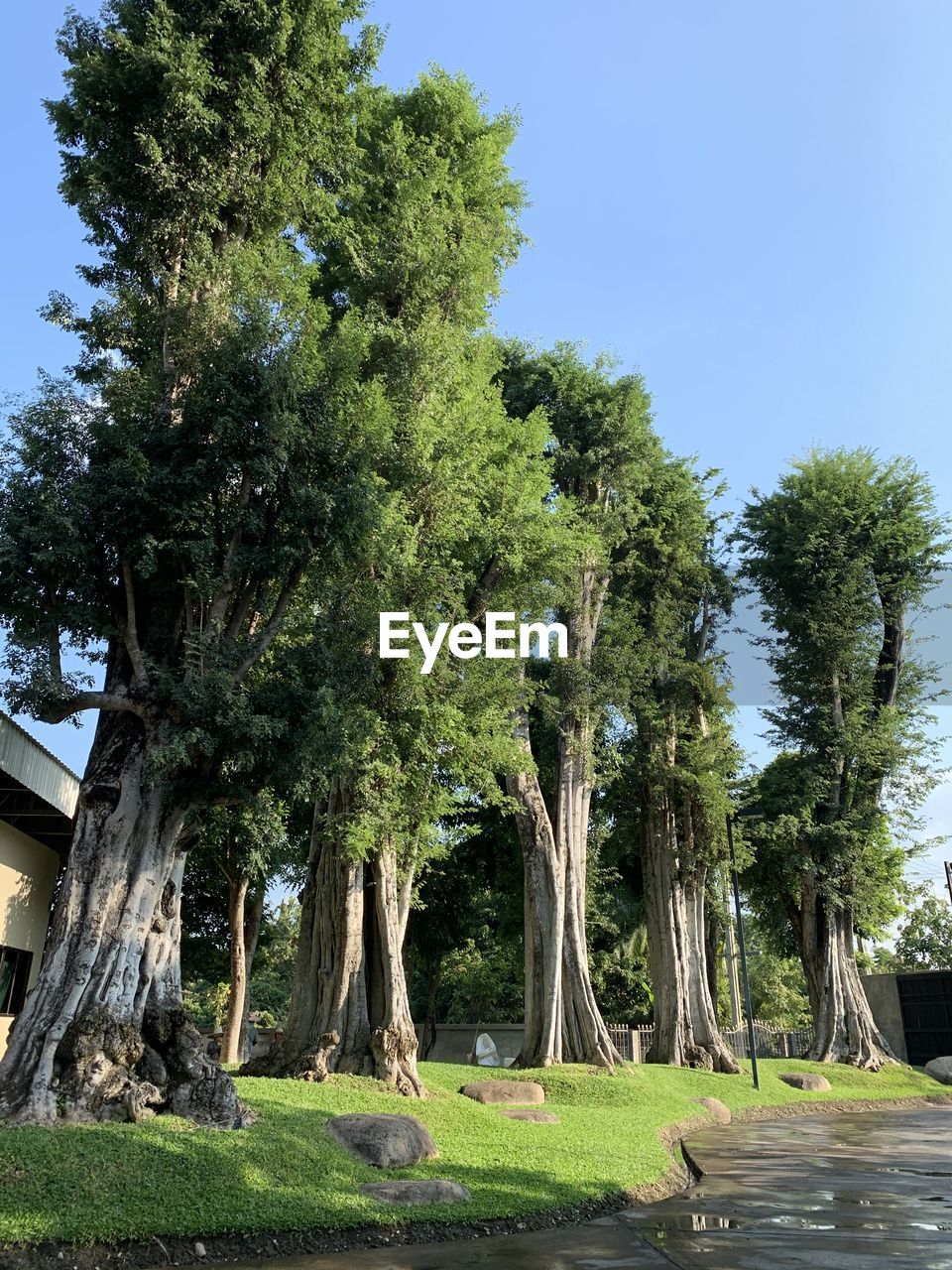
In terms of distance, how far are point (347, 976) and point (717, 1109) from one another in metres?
9.26

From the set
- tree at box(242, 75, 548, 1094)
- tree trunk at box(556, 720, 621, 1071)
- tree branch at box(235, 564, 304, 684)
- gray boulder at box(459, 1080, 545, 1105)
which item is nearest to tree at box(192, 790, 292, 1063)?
tree at box(242, 75, 548, 1094)

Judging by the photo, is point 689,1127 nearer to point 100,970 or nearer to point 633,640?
point 100,970

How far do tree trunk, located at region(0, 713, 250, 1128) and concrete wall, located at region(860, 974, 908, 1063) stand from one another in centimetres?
3111

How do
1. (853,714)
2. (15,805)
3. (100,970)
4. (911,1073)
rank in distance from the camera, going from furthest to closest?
(853,714), (911,1073), (15,805), (100,970)

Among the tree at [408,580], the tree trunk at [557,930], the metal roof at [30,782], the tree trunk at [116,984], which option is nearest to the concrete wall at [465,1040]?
the tree trunk at [557,930]

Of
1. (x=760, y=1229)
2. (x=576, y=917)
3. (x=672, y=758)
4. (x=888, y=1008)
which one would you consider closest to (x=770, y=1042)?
(x=888, y=1008)

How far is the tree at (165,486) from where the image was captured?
9570 millimetres

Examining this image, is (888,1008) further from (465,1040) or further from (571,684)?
(571,684)

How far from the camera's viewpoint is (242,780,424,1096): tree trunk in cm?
1365

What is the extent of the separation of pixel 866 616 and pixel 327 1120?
27.1 m

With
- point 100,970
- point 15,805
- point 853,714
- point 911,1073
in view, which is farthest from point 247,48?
point 911,1073

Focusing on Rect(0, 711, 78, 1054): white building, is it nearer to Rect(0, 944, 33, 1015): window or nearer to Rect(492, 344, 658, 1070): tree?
Rect(0, 944, 33, 1015): window

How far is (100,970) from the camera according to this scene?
9.50 metres

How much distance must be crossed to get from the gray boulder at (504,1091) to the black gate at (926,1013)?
22666 mm
